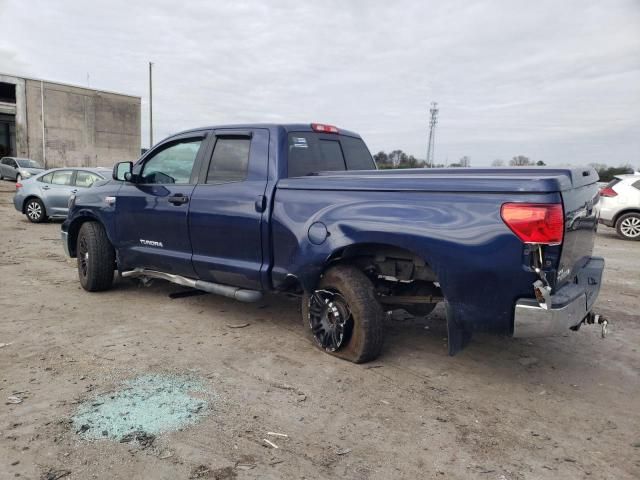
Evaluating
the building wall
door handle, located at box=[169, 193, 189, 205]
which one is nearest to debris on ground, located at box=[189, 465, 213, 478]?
door handle, located at box=[169, 193, 189, 205]

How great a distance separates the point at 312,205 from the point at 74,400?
84.0 inches

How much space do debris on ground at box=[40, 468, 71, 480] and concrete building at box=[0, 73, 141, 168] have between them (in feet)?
136

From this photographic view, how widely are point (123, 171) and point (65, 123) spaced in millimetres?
39236

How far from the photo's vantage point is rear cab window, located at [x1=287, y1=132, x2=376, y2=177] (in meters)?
4.40

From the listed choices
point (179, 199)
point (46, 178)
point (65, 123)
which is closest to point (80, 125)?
point (65, 123)

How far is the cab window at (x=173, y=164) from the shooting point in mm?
4910

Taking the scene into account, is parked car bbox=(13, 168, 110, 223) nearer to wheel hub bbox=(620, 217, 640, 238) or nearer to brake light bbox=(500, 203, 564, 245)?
brake light bbox=(500, 203, 564, 245)

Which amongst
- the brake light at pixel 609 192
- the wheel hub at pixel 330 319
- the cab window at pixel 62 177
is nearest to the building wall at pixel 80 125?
the cab window at pixel 62 177

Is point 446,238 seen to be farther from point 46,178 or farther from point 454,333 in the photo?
point 46,178

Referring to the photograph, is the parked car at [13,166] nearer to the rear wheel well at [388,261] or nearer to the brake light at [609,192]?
the brake light at [609,192]

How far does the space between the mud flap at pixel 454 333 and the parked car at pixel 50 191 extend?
35.1ft

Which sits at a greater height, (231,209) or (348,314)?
(231,209)

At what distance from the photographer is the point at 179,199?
481 centimetres

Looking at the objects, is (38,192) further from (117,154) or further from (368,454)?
(117,154)
